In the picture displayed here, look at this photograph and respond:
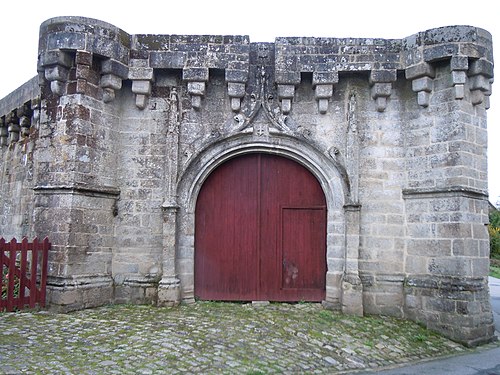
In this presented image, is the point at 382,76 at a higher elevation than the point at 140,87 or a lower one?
higher

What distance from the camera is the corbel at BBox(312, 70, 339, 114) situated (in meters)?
7.36

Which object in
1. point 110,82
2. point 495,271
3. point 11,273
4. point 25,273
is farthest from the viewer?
point 495,271

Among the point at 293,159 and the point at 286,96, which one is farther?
the point at 293,159

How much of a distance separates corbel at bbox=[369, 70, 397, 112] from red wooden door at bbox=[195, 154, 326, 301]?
166cm

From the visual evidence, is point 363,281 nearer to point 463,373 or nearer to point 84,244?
point 463,373

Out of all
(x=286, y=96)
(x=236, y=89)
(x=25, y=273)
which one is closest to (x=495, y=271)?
(x=286, y=96)

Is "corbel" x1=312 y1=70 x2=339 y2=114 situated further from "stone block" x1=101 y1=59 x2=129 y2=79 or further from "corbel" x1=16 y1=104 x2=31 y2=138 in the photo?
"corbel" x1=16 y1=104 x2=31 y2=138

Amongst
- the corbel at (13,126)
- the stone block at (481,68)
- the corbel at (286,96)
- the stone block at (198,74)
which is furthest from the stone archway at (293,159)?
the corbel at (13,126)

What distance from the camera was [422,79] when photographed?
7.19 m

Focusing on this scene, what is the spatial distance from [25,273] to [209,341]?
10.2 ft

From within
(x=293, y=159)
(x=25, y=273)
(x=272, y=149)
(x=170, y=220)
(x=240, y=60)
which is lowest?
(x=25, y=273)

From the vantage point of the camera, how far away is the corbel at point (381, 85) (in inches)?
288

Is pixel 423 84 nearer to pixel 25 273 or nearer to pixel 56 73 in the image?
pixel 56 73

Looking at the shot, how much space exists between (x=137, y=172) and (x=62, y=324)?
2.68 metres
